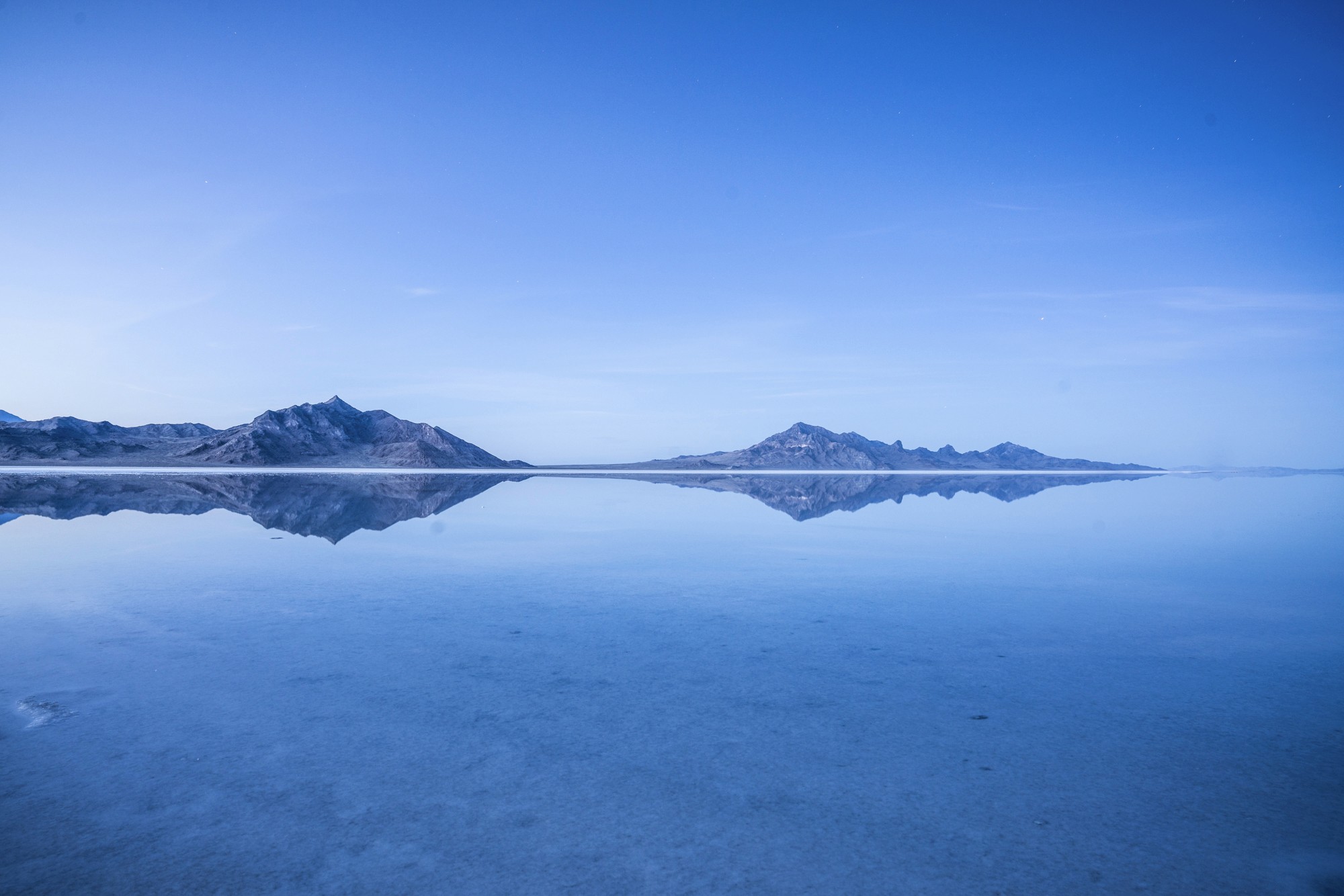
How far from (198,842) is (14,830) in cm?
104

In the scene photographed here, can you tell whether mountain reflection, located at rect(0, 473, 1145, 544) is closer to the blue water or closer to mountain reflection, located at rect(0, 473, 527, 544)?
mountain reflection, located at rect(0, 473, 527, 544)

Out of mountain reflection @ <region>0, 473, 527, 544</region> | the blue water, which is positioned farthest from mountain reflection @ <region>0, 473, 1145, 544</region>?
the blue water

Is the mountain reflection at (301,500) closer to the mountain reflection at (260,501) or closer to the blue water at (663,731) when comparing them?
the mountain reflection at (260,501)

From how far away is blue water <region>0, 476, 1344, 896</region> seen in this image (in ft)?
11.3

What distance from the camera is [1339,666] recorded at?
274 inches

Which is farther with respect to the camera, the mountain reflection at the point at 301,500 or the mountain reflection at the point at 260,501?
the mountain reflection at the point at 301,500

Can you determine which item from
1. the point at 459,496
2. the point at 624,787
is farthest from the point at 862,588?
the point at 459,496

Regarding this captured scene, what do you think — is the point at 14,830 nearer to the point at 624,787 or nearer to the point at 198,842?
the point at 198,842

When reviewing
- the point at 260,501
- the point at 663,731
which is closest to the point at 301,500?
the point at 260,501

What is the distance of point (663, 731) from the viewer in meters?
5.04

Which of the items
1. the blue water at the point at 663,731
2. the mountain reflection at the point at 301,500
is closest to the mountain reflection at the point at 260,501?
the mountain reflection at the point at 301,500

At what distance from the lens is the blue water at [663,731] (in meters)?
3.45

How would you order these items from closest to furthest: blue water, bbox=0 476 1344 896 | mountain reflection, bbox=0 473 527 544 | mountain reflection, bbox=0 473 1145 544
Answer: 1. blue water, bbox=0 476 1344 896
2. mountain reflection, bbox=0 473 527 544
3. mountain reflection, bbox=0 473 1145 544

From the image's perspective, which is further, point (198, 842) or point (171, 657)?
point (171, 657)
